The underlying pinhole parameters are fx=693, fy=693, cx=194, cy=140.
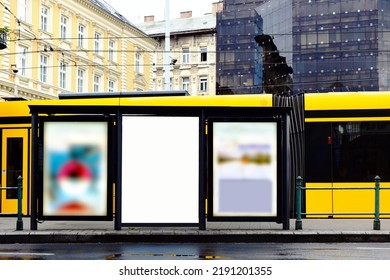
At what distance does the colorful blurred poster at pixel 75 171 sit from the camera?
44.5ft

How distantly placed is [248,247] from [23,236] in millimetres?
4260

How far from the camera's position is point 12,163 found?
17688 mm

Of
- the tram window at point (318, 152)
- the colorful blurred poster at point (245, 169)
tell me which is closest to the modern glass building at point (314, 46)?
the tram window at point (318, 152)

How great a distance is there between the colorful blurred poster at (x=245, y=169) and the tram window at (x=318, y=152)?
10.5ft

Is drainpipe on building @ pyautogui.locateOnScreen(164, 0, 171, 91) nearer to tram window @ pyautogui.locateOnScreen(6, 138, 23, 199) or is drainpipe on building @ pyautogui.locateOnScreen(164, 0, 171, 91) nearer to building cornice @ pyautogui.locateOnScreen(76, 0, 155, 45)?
tram window @ pyautogui.locateOnScreen(6, 138, 23, 199)

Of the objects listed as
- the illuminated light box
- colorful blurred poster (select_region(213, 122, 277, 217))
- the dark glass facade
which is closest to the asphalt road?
the illuminated light box

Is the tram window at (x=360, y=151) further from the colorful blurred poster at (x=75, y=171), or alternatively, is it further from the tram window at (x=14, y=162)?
the tram window at (x=14, y=162)

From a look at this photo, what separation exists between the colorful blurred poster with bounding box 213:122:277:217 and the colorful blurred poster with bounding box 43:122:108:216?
88.8 inches

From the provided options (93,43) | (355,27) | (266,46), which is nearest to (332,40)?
(355,27)

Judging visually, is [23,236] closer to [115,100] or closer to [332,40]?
[115,100]

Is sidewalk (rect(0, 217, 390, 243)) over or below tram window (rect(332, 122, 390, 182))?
below

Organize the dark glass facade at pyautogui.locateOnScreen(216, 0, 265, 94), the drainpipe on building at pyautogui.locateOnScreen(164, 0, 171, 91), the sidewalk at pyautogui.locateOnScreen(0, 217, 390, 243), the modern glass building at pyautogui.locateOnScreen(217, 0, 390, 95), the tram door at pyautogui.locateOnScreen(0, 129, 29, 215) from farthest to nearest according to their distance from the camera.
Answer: the dark glass facade at pyautogui.locateOnScreen(216, 0, 265, 94), the modern glass building at pyautogui.locateOnScreen(217, 0, 390, 95), the drainpipe on building at pyautogui.locateOnScreen(164, 0, 171, 91), the tram door at pyautogui.locateOnScreen(0, 129, 29, 215), the sidewalk at pyautogui.locateOnScreen(0, 217, 390, 243)

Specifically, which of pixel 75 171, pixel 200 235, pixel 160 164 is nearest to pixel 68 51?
pixel 75 171

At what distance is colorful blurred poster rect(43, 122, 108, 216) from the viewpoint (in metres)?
13.6
